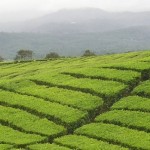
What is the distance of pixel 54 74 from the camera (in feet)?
172

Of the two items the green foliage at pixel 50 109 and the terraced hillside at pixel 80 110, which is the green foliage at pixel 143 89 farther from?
the green foliage at pixel 50 109

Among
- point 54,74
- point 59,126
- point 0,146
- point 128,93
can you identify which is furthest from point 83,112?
point 54,74

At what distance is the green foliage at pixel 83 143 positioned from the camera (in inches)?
1247

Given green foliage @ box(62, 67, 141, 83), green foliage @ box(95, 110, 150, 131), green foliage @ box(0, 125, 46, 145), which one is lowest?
green foliage @ box(0, 125, 46, 145)

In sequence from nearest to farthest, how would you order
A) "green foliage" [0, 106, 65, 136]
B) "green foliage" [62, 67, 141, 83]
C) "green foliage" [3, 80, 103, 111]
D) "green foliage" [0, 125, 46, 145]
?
"green foliage" [0, 125, 46, 145], "green foliage" [0, 106, 65, 136], "green foliage" [3, 80, 103, 111], "green foliage" [62, 67, 141, 83]

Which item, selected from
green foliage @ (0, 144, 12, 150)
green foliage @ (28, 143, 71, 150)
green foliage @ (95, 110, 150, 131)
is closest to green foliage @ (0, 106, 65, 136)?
green foliage @ (28, 143, 71, 150)

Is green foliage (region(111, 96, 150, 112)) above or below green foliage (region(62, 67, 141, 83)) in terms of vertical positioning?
below

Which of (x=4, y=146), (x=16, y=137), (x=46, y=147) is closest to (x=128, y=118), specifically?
(x=46, y=147)

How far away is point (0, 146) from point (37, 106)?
8.60 m

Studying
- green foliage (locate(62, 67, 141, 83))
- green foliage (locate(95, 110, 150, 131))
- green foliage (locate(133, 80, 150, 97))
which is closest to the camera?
green foliage (locate(95, 110, 150, 131))

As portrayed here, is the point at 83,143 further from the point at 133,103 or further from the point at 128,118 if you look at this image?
the point at 133,103

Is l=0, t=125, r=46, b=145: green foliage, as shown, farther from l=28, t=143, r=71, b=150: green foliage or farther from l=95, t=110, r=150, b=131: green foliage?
l=95, t=110, r=150, b=131: green foliage

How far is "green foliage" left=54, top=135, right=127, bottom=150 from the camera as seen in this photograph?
31683 millimetres

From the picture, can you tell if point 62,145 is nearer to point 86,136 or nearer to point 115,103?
point 86,136
